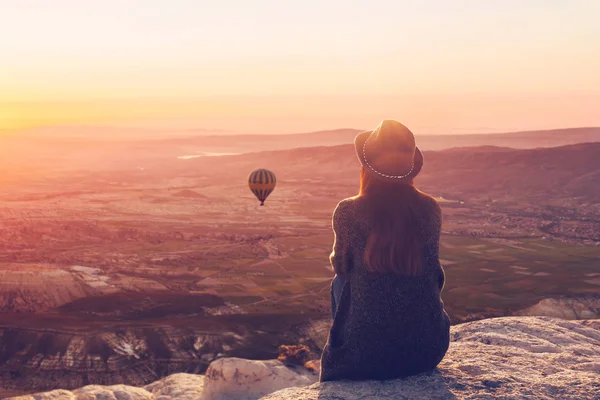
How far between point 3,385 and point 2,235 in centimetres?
4983

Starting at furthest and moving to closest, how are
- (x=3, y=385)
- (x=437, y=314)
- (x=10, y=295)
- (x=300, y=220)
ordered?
1. (x=300, y=220)
2. (x=10, y=295)
3. (x=3, y=385)
4. (x=437, y=314)

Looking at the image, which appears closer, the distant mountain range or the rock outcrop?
the rock outcrop

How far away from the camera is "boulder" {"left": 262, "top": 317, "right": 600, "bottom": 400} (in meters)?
5.50

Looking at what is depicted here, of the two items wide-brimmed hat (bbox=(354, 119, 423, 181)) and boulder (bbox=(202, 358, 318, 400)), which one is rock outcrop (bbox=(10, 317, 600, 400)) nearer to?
wide-brimmed hat (bbox=(354, 119, 423, 181))

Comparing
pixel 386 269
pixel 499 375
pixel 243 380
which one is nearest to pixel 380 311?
pixel 386 269

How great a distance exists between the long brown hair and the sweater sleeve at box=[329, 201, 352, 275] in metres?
0.19

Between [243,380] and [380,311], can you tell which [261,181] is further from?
[380,311]

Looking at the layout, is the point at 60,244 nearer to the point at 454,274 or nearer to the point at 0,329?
the point at 0,329

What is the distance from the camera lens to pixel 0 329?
32.8m

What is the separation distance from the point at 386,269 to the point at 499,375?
150cm

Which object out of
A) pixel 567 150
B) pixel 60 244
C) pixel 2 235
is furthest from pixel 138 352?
pixel 567 150

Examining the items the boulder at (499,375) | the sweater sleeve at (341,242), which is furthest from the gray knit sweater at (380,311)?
the boulder at (499,375)

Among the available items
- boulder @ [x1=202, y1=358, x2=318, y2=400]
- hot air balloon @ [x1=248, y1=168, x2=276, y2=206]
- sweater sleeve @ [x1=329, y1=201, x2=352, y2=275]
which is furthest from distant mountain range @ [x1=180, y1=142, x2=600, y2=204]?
sweater sleeve @ [x1=329, y1=201, x2=352, y2=275]

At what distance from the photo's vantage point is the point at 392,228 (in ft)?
17.9
